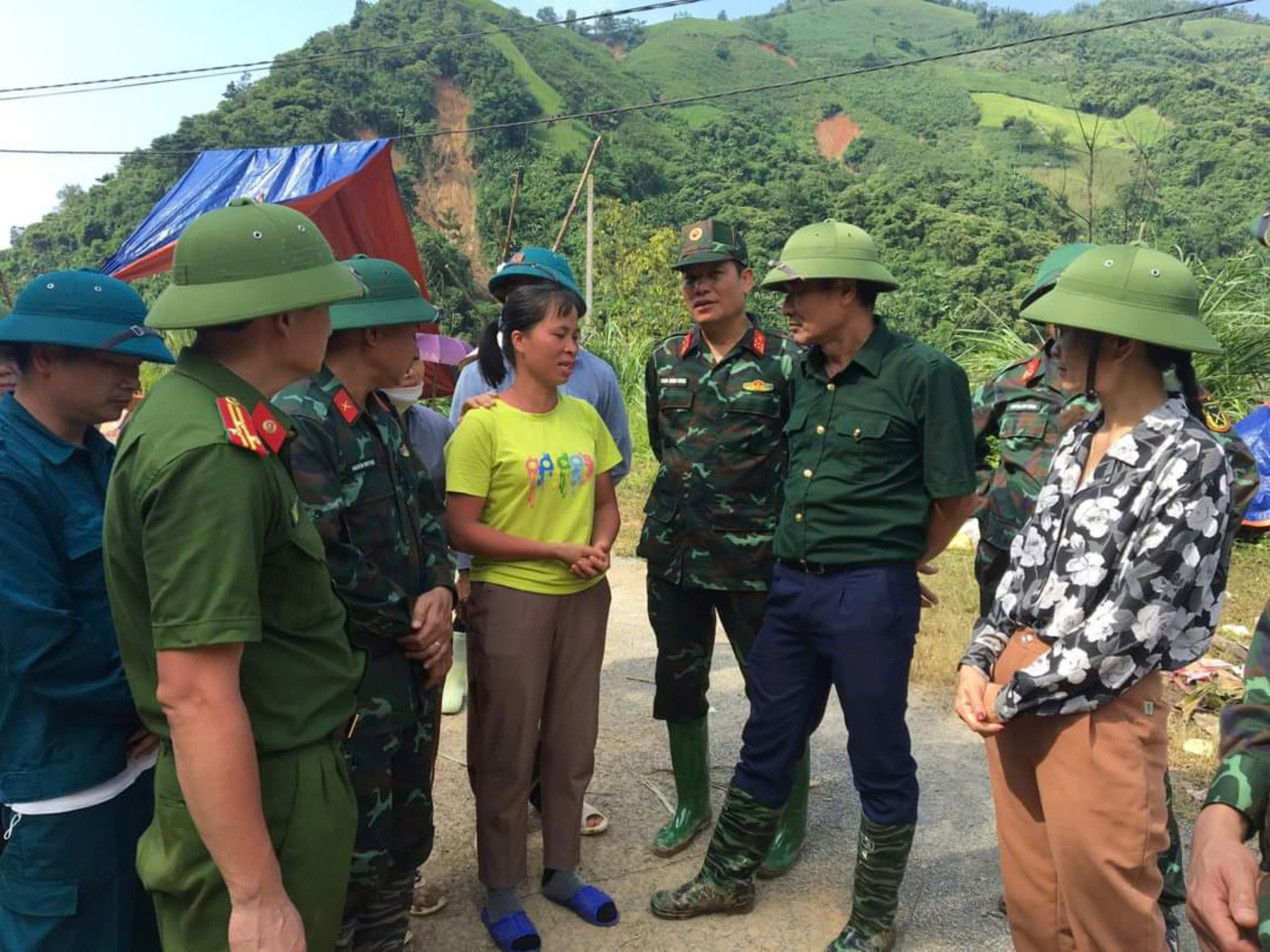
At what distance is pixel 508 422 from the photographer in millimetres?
2830

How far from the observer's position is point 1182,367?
202cm

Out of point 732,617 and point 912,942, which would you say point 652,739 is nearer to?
point 732,617

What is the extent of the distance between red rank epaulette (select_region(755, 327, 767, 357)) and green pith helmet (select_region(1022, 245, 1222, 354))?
1293 millimetres

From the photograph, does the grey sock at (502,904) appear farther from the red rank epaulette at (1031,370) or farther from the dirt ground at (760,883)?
the red rank epaulette at (1031,370)

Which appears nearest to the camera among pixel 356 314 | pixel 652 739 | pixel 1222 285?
pixel 356 314

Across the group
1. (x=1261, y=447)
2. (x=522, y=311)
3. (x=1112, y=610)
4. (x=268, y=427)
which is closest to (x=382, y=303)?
(x=522, y=311)

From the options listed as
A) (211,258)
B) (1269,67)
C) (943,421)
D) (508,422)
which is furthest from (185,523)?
(1269,67)

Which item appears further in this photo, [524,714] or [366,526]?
[524,714]

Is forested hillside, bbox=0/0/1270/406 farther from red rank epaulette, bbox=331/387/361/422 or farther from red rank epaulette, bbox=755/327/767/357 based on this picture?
red rank epaulette, bbox=331/387/361/422

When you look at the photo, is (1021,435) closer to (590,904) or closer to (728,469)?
(728,469)

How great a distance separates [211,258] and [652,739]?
3260 mm

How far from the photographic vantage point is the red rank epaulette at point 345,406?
2.16 metres

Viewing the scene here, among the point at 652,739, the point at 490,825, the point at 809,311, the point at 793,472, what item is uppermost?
the point at 809,311

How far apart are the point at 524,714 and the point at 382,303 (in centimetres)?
126
